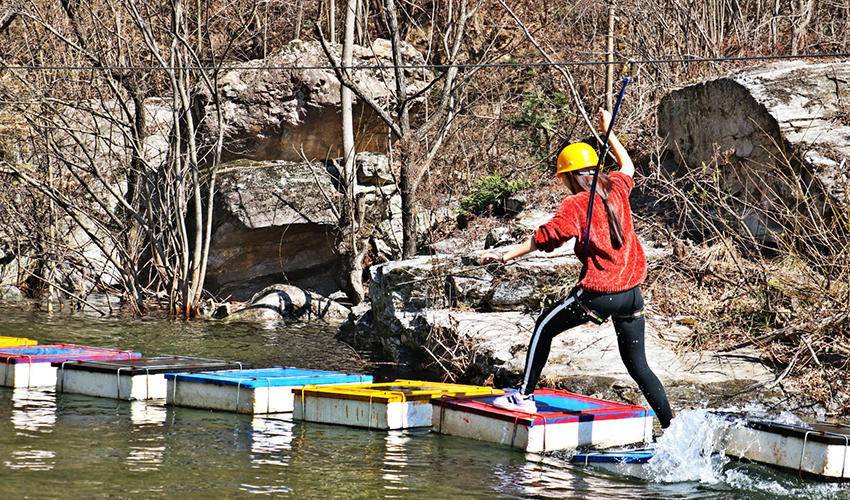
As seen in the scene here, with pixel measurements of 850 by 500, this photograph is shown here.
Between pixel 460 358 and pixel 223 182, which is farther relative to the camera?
pixel 223 182

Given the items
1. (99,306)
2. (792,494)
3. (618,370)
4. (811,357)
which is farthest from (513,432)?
(99,306)

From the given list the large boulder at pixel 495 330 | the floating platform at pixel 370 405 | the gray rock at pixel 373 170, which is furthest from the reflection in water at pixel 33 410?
the gray rock at pixel 373 170

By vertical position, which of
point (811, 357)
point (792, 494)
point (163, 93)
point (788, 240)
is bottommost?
point (792, 494)

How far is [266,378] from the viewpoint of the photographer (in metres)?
10.0

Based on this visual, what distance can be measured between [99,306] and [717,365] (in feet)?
45.2

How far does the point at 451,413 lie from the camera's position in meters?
8.67

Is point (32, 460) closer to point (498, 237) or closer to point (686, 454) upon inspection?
point (686, 454)

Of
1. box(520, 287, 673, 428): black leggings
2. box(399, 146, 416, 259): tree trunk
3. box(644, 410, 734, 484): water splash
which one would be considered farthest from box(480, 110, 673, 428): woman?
box(399, 146, 416, 259): tree trunk

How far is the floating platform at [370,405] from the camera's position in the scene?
8961mm

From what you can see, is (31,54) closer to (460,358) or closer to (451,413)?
(460,358)

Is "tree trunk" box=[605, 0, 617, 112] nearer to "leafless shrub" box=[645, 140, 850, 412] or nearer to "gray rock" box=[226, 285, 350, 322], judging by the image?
"gray rock" box=[226, 285, 350, 322]

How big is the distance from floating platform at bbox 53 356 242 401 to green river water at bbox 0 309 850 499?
226 millimetres

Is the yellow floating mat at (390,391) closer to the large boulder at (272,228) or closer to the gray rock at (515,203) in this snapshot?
the gray rock at (515,203)

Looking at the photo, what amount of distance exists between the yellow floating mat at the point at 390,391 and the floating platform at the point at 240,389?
0.31m
